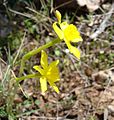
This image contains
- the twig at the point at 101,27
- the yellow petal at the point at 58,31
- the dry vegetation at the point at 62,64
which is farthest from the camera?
the twig at the point at 101,27

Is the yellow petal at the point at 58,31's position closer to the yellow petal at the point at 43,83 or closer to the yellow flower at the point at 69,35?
the yellow flower at the point at 69,35

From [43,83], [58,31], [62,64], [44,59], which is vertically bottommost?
[62,64]

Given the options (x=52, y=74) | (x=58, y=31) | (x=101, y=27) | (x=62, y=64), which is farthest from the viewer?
(x=101, y=27)

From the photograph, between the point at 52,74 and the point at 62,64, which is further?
the point at 62,64

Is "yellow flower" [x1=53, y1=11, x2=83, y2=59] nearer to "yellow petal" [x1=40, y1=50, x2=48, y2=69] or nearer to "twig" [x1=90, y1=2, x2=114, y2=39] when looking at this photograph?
"yellow petal" [x1=40, y1=50, x2=48, y2=69]

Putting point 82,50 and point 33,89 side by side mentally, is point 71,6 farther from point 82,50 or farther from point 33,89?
point 33,89

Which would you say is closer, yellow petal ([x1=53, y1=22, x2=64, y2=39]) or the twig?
yellow petal ([x1=53, y1=22, x2=64, y2=39])

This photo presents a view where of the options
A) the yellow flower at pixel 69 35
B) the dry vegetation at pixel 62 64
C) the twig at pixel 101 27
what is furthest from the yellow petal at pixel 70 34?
the twig at pixel 101 27

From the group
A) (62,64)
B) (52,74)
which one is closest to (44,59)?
(52,74)

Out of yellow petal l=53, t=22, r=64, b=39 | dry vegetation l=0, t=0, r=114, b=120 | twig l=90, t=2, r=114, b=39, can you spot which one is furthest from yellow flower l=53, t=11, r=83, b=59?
twig l=90, t=2, r=114, b=39

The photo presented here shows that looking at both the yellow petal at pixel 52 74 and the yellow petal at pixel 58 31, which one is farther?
the yellow petal at pixel 52 74

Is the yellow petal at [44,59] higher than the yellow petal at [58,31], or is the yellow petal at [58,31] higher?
the yellow petal at [58,31]

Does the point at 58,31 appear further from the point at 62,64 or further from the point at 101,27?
the point at 101,27
